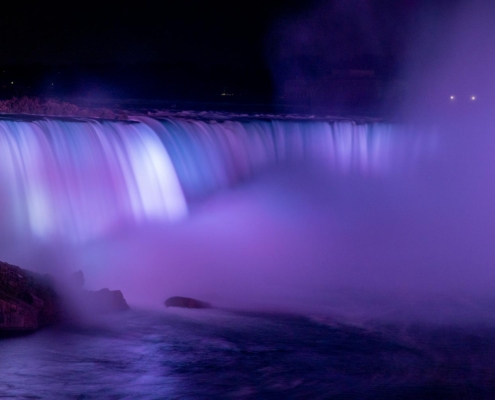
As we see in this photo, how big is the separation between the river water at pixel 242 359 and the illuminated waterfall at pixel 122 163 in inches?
130

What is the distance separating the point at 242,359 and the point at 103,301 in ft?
6.71

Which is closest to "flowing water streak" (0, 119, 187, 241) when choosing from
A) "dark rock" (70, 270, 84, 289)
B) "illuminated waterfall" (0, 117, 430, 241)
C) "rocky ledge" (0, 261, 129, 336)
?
"illuminated waterfall" (0, 117, 430, 241)

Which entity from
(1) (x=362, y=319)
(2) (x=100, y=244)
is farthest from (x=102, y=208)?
(1) (x=362, y=319)

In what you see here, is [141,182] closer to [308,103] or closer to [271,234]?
[271,234]

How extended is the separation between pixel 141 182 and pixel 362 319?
537 centimetres

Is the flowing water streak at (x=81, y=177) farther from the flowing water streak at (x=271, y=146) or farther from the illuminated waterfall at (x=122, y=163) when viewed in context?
the flowing water streak at (x=271, y=146)

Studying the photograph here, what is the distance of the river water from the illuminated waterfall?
3308mm

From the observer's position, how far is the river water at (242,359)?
7.55 meters

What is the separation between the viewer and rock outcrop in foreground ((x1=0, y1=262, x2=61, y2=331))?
27.7ft

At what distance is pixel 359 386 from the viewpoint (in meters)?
7.77

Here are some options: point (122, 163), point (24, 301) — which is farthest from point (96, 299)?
point (122, 163)

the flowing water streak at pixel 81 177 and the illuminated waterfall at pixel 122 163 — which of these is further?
the illuminated waterfall at pixel 122 163

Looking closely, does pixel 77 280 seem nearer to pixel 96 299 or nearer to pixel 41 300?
pixel 96 299

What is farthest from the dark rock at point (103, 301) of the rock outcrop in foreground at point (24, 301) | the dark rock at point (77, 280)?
the rock outcrop in foreground at point (24, 301)
